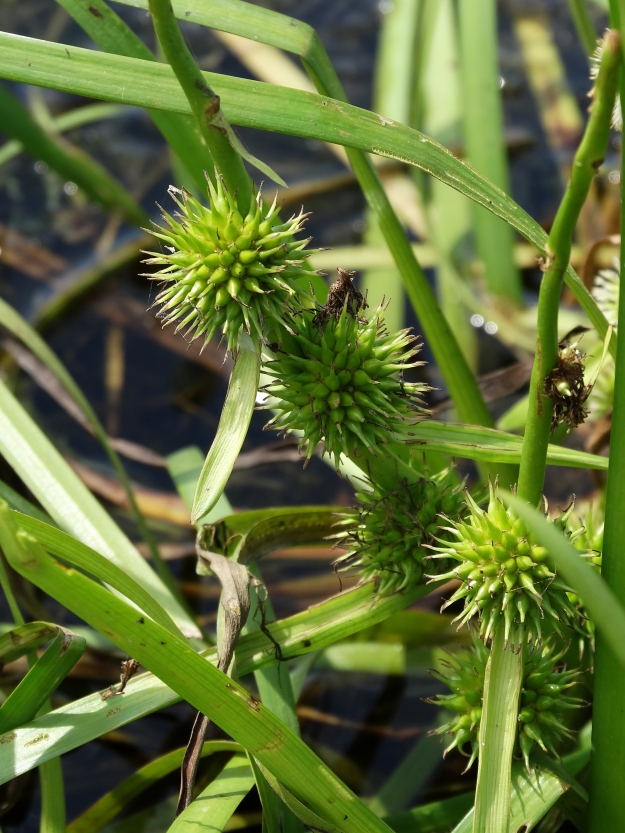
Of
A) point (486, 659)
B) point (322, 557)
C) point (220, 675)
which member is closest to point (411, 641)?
point (322, 557)

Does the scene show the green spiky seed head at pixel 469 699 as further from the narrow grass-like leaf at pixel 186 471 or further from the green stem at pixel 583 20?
the green stem at pixel 583 20

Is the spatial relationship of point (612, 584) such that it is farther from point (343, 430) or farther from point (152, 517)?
point (152, 517)

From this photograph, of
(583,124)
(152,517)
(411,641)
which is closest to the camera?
(411,641)

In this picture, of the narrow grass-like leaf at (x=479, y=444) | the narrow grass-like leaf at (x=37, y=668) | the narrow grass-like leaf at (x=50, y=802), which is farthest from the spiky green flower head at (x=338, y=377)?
the narrow grass-like leaf at (x=50, y=802)

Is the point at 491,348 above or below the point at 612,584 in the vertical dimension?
above

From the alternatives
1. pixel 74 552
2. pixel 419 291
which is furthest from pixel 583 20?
pixel 74 552

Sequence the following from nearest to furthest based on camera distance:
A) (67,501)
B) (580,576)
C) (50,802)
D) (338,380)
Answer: (580,576) < (338,380) < (50,802) < (67,501)

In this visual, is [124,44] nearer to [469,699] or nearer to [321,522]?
[321,522]
